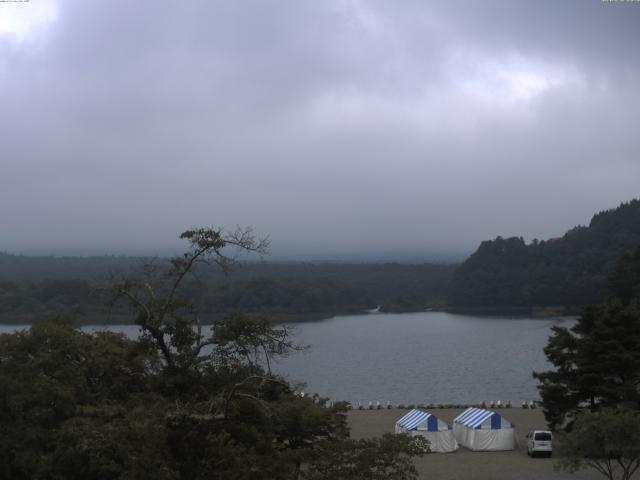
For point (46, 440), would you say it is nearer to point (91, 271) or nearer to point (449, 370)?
point (449, 370)

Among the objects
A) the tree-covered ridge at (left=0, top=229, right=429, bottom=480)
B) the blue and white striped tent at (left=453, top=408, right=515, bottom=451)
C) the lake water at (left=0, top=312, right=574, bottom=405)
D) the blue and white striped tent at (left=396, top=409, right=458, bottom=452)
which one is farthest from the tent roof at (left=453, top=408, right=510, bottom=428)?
the tree-covered ridge at (left=0, top=229, right=429, bottom=480)

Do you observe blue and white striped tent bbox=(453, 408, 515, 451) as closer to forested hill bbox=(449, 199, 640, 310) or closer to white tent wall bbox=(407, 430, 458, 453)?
white tent wall bbox=(407, 430, 458, 453)

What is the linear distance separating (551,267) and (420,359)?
3672cm

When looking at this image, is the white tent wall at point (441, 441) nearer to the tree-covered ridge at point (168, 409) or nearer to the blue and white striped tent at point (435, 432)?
the blue and white striped tent at point (435, 432)

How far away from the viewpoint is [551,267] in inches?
2933

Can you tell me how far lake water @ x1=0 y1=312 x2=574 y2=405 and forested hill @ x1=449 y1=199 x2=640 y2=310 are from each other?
4.81 m

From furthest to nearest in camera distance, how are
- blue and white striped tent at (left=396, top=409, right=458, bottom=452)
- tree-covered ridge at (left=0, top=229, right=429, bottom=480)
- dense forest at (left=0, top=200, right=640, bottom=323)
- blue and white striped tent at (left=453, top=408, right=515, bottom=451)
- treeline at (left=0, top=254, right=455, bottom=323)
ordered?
dense forest at (left=0, top=200, right=640, bottom=323) → treeline at (left=0, top=254, right=455, bottom=323) → blue and white striped tent at (left=453, top=408, right=515, bottom=451) → blue and white striped tent at (left=396, top=409, right=458, bottom=452) → tree-covered ridge at (left=0, top=229, right=429, bottom=480)

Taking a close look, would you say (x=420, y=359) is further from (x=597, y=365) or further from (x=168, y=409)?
(x=168, y=409)

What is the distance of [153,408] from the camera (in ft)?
25.2

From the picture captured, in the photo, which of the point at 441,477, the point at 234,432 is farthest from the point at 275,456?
the point at 441,477

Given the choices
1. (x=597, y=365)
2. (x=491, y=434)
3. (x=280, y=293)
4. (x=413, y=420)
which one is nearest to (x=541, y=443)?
(x=491, y=434)

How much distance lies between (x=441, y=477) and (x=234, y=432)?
23.5 ft

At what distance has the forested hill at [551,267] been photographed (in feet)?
221

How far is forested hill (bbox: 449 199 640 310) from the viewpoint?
221 ft
